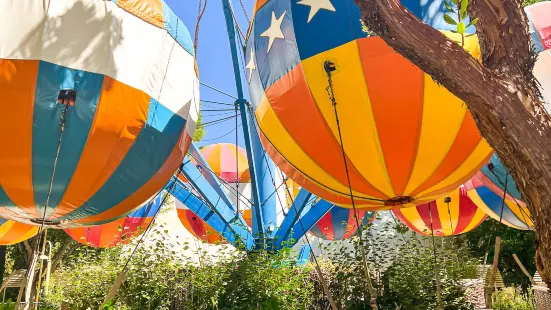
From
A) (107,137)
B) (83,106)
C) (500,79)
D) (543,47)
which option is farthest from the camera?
(543,47)

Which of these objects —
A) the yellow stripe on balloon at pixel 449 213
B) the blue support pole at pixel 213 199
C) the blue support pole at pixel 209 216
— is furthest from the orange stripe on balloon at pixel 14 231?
the yellow stripe on balloon at pixel 449 213

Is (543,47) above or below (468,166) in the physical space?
above

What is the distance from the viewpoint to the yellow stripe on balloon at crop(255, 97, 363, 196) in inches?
137

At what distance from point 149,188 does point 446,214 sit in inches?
226

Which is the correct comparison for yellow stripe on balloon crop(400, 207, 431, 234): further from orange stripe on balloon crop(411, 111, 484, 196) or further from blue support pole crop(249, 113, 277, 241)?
orange stripe on balloon crop(411, 111, 484, 196)

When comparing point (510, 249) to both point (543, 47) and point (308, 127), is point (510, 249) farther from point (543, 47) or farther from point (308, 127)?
point (308, 127)

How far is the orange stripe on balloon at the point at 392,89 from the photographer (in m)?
2.93

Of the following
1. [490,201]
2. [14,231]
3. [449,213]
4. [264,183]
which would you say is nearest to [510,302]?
[449,213]

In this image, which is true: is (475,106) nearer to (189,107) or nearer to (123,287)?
(189,107)

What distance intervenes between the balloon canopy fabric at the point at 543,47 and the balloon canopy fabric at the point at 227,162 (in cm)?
733

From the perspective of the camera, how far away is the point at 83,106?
280 centimetres

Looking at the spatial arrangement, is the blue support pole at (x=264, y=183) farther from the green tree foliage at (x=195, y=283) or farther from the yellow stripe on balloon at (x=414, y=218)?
the yellow stripe on balloon at (x=414, y=218)

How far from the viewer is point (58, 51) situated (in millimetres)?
2732

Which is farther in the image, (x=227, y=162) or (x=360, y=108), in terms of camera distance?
(x=227, y=162)
